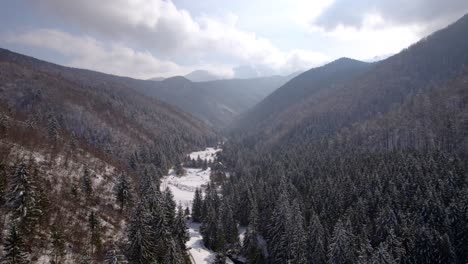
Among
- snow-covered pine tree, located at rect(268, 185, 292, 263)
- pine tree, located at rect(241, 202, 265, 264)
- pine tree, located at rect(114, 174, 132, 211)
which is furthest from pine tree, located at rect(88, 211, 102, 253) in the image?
snow-covered pine tree, located at rect(268, 185, 292, 263)

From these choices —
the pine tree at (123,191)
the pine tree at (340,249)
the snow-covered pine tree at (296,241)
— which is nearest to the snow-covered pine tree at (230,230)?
the snow-covered pine tree at (296,241)

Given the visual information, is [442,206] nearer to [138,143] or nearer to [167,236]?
[167,236]

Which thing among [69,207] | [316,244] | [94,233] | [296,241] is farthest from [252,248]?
[69,207]

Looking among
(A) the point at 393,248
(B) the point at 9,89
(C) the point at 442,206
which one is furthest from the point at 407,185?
(B) the point at 9,89

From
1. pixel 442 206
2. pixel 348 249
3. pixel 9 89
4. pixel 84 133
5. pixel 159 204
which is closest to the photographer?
pixel 348 249

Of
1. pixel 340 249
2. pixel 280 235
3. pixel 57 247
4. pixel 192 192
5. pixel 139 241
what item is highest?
pixel 57 247

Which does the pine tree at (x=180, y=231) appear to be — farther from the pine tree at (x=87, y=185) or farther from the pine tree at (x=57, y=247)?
the pine tree at (x=57, y=247)

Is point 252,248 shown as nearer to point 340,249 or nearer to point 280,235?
point 280,235
